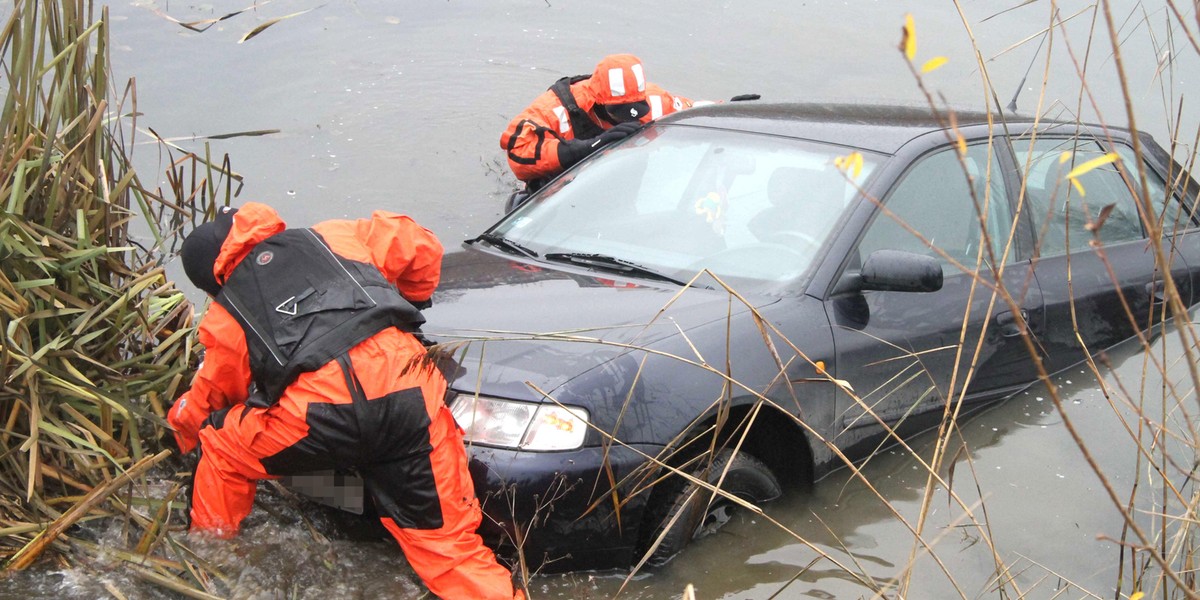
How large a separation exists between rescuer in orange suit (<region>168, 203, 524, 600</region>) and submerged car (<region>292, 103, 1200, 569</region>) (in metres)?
0.15

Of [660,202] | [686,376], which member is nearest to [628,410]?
[686,376]

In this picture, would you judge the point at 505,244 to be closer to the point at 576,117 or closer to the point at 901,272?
the point at 901,272

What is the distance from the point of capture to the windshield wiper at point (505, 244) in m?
4.23

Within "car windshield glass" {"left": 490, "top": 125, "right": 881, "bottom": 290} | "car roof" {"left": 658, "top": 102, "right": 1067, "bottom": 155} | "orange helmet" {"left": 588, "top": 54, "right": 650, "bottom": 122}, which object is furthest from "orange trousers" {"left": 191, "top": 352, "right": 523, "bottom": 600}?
"orange helmet" {"left": 588, "top": 54, "right": 650, "bottom": 122}

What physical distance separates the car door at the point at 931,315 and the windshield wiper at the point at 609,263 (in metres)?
0.58

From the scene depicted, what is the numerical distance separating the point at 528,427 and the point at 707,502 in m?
0.64

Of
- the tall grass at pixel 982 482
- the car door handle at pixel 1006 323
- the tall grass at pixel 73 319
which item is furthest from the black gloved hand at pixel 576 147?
the tall grass at pixel 73 319

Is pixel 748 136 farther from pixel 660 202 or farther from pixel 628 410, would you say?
pixel 628 410

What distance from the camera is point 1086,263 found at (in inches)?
187

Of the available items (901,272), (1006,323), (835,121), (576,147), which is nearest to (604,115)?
(576,147)

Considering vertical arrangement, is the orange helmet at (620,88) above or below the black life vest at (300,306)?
below

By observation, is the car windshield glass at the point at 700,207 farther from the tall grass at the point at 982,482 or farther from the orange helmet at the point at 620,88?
the orange helmet at the point at 620,88

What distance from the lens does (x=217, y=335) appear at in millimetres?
2961

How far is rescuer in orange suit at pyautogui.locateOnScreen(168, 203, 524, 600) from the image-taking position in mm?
2883
